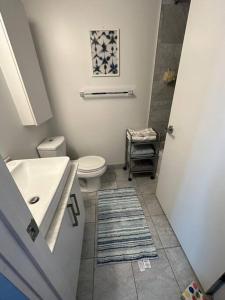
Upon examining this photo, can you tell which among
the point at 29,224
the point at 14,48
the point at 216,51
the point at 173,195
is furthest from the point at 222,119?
the point at 14,48

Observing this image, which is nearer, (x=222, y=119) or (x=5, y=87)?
(x=222, y=119)

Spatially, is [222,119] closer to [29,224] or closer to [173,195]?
[173,195]

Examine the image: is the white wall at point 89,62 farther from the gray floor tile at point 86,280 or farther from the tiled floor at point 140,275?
the gray floor tile at point 86,280

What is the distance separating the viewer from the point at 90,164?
6.06 ft

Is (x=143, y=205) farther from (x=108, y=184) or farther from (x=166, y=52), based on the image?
(x=166, y=52)

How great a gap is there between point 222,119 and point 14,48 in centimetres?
148

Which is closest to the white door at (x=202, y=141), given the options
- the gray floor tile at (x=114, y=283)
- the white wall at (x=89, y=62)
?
the gray floor tile at (x=114, y=283)

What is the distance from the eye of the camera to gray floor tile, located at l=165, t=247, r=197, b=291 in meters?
1.12

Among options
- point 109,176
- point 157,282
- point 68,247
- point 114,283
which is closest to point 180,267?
point 157,282

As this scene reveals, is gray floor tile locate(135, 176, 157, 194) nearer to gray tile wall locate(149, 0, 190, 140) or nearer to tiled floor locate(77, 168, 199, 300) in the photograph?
tiled floor locate(77, 168, 199, 300)

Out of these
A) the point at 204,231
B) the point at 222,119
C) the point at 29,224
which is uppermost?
the point at 222,119

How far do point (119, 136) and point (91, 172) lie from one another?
0.72 m

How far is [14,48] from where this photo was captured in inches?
43.8

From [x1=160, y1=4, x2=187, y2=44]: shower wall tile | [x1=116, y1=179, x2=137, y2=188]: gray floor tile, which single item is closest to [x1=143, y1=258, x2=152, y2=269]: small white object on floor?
[x1=116, y1=179, x2=137, y2=188]: gray floor tile
